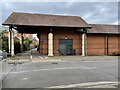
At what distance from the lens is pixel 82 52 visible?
30.0 metres

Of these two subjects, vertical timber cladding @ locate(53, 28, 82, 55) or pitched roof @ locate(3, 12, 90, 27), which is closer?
pitched roof @ locate(3, 12, 90, 27)

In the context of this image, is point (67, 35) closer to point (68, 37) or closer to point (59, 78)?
point (68, 37)

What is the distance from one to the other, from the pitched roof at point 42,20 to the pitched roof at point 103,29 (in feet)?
8.28

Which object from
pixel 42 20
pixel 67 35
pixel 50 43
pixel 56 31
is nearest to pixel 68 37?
pixel 67 35

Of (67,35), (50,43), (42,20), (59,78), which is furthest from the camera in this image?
A: (67,35)

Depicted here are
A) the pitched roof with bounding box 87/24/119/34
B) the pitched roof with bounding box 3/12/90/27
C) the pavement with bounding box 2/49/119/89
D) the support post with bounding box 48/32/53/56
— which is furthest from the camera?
the pitched roof with bounding box 87/24/119/34

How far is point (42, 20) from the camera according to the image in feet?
97.2

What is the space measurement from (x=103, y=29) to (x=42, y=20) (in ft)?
Result: 34.7

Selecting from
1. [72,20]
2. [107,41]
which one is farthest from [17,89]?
[107,41]

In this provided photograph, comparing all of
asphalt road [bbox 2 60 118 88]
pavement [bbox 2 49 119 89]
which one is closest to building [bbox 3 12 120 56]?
pavement [bbox 2 49 119 89]

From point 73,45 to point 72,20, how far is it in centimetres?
387

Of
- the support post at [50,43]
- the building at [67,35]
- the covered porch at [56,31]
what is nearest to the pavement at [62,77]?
the support post at [50,43]

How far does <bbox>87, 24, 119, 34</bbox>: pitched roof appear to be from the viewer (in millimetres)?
32453

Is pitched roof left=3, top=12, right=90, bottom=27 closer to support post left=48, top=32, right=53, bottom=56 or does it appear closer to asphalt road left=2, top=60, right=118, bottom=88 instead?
support post left=48, top=32, right=53, bottom=56
